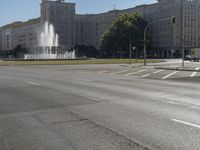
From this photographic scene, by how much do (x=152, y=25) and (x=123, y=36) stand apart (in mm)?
20824

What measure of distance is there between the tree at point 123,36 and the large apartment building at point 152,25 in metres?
11.9

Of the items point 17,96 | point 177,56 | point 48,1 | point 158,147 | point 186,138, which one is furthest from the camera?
point 48,1

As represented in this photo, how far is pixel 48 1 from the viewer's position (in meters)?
173

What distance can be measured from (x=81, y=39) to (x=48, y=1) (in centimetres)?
3186

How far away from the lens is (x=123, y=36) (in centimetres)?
14112

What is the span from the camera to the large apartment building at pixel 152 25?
14800cm

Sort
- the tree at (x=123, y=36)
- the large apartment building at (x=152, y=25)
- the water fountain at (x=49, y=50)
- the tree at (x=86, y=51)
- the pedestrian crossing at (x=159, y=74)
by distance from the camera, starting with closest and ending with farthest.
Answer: the pedestrian crossing at (x=159, y=74)
the water fountain at (x=49, y=50)
the tree at (x=123, y=36)
the large apartment building at (x=152, y=25)
the tree at (x=86, y=51)

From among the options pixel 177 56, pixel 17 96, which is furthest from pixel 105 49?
pixel 17 96

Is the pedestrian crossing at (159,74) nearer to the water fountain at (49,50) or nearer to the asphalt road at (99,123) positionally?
the asphalt road at (99,123)

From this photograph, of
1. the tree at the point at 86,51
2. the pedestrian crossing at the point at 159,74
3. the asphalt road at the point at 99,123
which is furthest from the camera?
the tree at the point at 86,51

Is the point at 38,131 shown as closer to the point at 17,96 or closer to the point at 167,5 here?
the point at 17,96

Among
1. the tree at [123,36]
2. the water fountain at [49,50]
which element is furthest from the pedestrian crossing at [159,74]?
the tree at [123,36]

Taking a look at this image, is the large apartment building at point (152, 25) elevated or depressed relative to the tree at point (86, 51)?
elevated

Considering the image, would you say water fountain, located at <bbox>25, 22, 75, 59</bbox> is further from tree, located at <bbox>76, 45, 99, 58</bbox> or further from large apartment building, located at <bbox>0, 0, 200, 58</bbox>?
tree, located at <bbox>76, 45, 99, 58</bbox>
